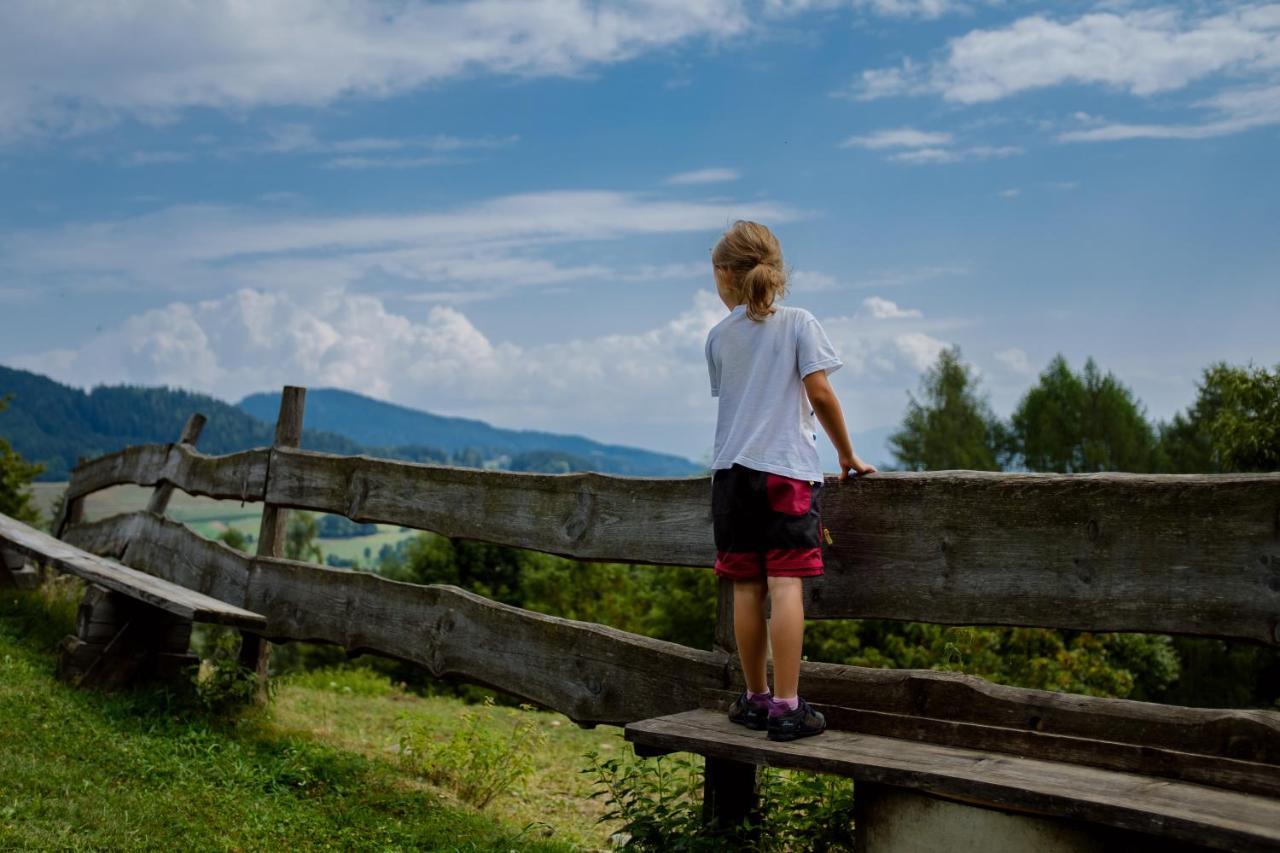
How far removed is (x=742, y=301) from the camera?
175 inches

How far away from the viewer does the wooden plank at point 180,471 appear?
25.8ft

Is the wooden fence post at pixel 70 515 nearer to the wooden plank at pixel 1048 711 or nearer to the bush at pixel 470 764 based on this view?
the bush at pixel 470 764

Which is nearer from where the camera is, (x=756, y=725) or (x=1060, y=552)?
(x=1060, y=552)

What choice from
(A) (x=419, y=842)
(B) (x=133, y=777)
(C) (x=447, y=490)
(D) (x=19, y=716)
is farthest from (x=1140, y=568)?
(D) (x=19, y=716)

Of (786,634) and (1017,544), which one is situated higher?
(1017,544)

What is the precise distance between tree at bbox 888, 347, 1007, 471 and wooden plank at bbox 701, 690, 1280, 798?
2472 inches

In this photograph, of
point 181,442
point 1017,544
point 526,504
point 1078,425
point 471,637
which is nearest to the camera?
point 1017,544

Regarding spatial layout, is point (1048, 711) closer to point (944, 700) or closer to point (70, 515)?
point (944, 700)

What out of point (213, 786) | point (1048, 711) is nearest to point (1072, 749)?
point (1048, 711)

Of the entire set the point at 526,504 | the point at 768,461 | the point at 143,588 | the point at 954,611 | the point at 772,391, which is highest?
the point at 772,391

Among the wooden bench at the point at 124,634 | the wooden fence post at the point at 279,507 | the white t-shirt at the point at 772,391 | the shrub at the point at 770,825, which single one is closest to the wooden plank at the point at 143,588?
the wooden bench at the point at 124,634

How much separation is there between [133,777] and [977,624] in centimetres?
386

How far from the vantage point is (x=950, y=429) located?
70.1 metres

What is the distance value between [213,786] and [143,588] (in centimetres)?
153
